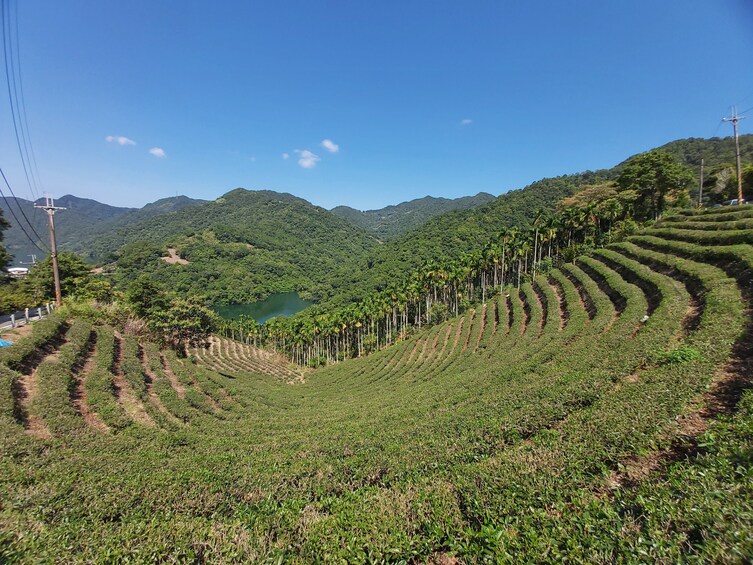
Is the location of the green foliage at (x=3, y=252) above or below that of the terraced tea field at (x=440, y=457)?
above

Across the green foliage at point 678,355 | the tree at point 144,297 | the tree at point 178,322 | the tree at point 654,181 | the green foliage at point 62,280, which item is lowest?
the tree at point 178,322

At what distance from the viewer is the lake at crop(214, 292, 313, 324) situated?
115m

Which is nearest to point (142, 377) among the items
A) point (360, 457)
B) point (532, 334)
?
point (360, 457)

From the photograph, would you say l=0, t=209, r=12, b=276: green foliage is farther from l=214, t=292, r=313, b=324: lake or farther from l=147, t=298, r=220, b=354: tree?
l=214, t=292, r=313, b=324: lake

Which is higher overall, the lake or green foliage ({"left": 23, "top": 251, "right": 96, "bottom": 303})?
green foliage ({"left": 23, "top": 251, "right": 96, "bottom": 303})

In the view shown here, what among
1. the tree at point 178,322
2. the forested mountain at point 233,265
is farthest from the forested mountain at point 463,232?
the tree at point 178,322

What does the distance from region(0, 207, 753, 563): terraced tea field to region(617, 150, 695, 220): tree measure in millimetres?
26757

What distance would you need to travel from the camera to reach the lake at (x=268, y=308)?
4516 inches

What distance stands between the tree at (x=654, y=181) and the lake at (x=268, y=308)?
10500 centimetres

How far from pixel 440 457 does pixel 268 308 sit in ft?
416

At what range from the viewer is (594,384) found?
8.77 m

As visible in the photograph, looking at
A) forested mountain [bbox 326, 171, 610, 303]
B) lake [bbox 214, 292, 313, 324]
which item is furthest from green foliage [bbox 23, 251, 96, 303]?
forested mountain [bbox 326, 171, 610, 303]

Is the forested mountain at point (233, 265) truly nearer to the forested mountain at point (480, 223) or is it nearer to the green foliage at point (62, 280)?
the forested mountain at point (480, 223)

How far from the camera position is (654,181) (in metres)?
37.6
